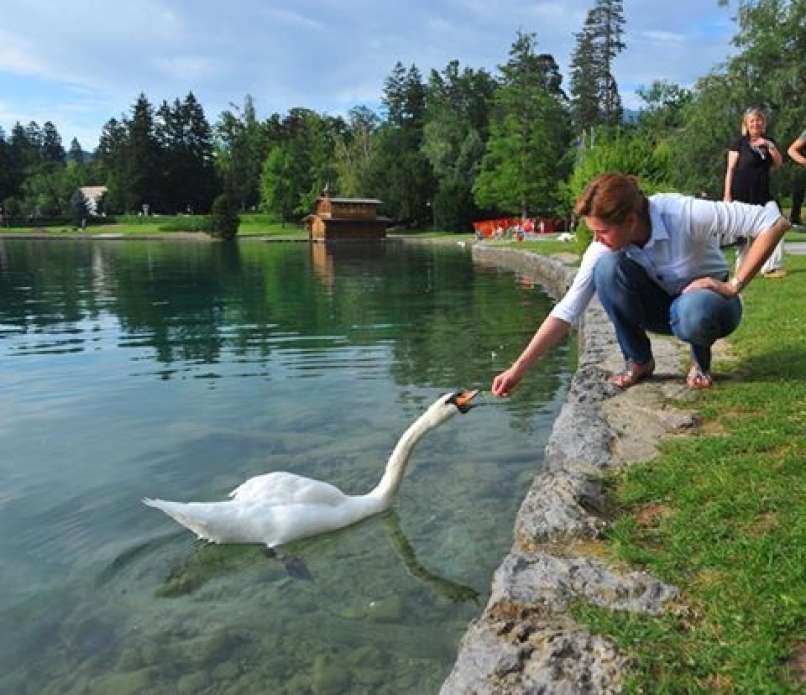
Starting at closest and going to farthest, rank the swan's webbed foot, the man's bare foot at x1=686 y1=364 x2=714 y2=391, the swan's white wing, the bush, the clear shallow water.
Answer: the clear shallow water < the swan's webbed foot < the swan's white wing < the man's bare foot at x1=686 y1=364 x2=714 y2=391 < the bush

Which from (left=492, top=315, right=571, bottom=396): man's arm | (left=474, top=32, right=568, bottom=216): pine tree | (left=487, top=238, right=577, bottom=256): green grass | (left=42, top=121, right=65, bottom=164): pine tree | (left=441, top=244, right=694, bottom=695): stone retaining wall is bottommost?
(left=441, top=244, right=694, bottom=695): stone retaining wall

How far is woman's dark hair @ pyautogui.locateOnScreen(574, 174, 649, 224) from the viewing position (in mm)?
4457

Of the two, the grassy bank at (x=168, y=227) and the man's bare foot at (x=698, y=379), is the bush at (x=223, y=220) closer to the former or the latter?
the grassy bank at (x=168, y=227)

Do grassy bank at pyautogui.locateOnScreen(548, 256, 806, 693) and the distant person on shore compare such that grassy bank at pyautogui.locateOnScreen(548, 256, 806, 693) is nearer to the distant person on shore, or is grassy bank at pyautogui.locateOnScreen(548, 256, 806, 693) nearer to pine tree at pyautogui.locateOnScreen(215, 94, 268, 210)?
the distant person on shore

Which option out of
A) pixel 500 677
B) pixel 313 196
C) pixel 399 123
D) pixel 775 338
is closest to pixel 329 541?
pixel 500 677

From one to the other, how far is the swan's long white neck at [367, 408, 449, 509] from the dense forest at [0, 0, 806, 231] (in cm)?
1688

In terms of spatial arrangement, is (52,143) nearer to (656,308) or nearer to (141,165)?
(141,165)

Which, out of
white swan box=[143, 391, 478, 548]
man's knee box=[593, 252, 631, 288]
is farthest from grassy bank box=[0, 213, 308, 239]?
white swan box=[143, 391, 478, 548]

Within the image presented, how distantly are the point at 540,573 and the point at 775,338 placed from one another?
491cm

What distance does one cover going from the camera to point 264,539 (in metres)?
4.96

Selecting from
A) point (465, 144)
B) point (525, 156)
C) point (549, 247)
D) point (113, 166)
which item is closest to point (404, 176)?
point (465, 144)

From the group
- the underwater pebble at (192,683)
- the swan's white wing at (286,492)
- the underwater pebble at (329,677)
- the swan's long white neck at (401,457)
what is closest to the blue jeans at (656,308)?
the swan's long white neck at (401,457)

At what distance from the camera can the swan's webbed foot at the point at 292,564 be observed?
15.1 feet

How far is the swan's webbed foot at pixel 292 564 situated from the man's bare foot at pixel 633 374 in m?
2.94
